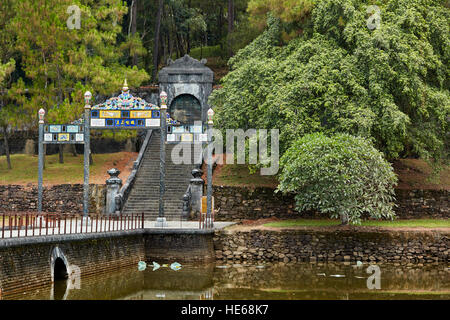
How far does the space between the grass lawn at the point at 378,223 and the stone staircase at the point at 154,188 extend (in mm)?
4689

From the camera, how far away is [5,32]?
34.9 meters

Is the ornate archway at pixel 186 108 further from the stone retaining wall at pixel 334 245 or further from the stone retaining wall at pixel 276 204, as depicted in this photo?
the stone retaining wall at pixel 334 245

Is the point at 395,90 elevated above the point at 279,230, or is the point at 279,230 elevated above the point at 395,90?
the point at 395,90

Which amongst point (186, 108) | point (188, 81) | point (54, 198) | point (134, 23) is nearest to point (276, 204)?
point (54, 198)

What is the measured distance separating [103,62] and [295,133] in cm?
1453

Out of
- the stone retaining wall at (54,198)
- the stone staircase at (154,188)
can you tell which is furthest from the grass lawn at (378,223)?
the stone retaining wall at (54,198)

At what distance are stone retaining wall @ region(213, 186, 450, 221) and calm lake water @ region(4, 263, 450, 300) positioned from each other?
6.36 metres

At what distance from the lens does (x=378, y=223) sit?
2714cm

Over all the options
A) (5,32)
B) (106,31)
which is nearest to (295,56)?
(106,31)

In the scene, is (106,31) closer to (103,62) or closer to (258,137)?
(103,62)

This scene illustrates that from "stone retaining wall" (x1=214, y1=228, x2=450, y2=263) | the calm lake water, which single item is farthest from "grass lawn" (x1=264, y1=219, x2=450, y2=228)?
the calm lake water

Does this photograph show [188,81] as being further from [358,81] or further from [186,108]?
[358,81]

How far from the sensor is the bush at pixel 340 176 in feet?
78.9
